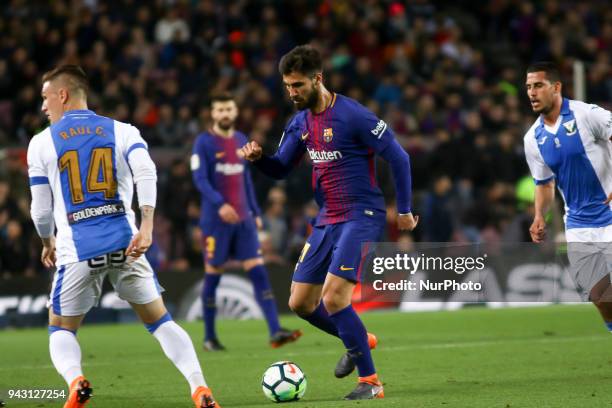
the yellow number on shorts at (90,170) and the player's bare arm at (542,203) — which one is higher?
the yellow number on shorts at (90,170)

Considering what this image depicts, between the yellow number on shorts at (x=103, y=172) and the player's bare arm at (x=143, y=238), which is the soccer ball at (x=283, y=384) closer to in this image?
the player's bare arm at (x=143, y=238)

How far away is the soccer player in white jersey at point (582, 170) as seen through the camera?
8.38 meters

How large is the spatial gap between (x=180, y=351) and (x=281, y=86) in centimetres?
1255

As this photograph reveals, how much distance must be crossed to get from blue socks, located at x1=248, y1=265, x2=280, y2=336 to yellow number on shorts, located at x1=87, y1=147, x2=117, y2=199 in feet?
16.4

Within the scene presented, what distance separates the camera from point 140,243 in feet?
22.1

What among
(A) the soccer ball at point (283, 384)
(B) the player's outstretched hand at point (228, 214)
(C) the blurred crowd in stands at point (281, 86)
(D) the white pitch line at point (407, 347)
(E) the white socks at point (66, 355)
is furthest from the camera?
(C) the blurred crowd in stands at point (281, 86)

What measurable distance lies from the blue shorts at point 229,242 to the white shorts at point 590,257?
4.31 m

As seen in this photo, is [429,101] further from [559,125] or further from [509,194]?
[559,125]

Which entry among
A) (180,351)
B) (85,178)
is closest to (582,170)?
(180,351)

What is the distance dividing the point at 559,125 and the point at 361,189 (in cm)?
164

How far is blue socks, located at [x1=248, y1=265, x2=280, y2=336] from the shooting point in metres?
11.8

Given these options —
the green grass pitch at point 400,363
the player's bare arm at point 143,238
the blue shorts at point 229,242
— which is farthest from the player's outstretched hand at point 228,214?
the player's bare arm at point 143,238

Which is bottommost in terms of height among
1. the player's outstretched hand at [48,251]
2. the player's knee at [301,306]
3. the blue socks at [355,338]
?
the blue socks at [355,338]

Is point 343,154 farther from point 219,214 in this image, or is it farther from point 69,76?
point 219,214
